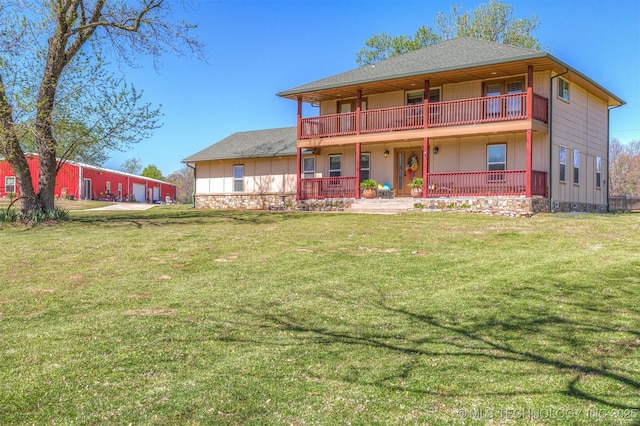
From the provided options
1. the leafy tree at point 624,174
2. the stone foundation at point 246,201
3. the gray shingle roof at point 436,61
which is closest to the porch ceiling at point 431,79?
the gray shingle roof at point 436,61

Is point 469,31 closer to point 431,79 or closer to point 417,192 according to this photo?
point 431,79

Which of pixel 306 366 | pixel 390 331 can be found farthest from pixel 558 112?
pixel 306 366

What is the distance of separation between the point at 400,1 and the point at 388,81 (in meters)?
5.09

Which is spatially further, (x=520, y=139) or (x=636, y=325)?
(x=520, y=139)

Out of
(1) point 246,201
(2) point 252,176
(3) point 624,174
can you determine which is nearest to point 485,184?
(1) point 246,201

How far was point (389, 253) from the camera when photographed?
10.1 metres

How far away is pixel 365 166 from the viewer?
2273 cm

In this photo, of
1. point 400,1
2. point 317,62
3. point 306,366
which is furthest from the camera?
point 317,62

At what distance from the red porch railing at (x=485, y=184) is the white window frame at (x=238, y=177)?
11465 mm

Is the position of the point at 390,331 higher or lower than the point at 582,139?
lower

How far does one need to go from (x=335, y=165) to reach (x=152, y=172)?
187 ft

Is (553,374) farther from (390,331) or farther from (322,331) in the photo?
(322,331)

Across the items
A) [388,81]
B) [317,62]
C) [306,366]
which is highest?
[317,62]

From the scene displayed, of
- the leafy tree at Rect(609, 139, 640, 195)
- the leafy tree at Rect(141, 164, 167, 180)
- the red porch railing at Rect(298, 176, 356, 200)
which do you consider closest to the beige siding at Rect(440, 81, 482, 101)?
the red porch railing at Rect(298, 176, 356, 200)
